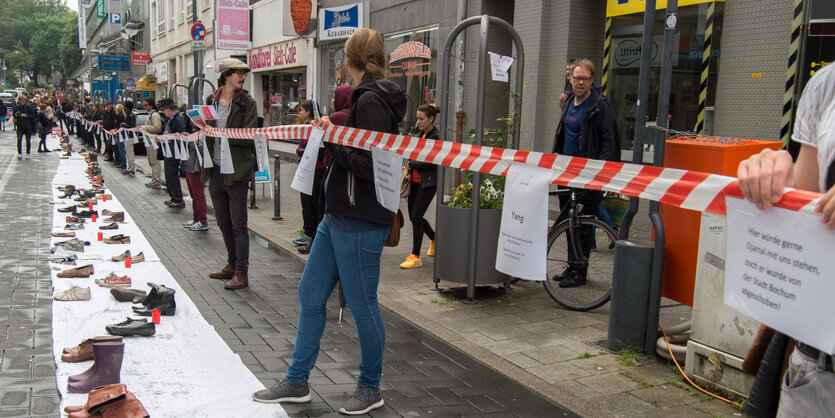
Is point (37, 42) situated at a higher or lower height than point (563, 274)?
higher

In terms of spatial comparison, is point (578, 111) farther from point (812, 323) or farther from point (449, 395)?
point (812, 323)

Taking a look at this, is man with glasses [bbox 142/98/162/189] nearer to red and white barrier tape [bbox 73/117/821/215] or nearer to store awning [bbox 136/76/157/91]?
red and white barrier tape [bbox 73/117/821/215]

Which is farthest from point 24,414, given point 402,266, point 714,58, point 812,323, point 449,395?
point 714,58

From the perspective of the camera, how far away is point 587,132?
6.29 metres

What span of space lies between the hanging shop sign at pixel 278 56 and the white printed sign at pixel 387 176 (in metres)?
18.6

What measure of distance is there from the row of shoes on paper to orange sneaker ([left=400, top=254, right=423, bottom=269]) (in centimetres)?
366

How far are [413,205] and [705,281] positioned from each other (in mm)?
3824

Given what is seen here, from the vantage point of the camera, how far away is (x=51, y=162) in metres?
20.2

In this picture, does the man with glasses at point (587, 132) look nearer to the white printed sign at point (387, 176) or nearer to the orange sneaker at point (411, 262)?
the orange sneaker at point (411, 262)

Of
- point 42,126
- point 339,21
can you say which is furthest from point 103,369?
point 42,126

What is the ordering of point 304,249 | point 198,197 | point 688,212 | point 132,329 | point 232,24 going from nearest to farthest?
1. point 688,212
2. point 132,329
3. point 304,249
4. point 198,197
5. point 232,24

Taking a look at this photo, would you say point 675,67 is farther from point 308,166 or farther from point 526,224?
point 526,224

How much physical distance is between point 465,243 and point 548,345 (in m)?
1.38

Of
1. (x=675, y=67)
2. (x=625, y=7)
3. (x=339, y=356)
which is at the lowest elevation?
(x=339, y=356)
